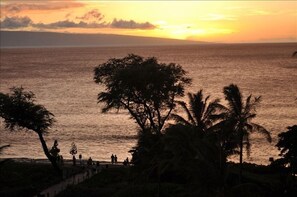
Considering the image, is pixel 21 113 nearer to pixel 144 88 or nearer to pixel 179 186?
pixel 144 88

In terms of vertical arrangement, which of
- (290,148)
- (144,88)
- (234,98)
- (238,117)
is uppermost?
(144,88)

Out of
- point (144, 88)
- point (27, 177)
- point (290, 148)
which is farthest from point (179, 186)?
point (144, 88)

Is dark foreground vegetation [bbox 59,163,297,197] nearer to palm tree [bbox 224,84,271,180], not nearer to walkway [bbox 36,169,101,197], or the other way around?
walkway [bbox 36,169,101,197]

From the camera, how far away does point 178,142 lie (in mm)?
26969

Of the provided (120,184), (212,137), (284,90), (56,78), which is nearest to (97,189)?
(120,184)

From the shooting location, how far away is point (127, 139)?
70.2 m

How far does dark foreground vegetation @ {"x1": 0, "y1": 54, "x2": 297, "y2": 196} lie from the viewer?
24911 mm

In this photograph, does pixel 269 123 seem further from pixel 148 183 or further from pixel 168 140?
pixel 168 140

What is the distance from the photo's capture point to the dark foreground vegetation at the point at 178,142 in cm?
2491

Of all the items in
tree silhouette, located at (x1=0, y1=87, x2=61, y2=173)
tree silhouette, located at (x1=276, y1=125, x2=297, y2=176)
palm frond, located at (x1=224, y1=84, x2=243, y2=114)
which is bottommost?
tree silhouette, located at (x1=276, y1=125, x2=297, y2=176)

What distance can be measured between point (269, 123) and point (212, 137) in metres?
46.3

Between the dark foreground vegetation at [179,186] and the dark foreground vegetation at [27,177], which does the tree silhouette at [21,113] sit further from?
the dark foreground vegetation at [179,186]

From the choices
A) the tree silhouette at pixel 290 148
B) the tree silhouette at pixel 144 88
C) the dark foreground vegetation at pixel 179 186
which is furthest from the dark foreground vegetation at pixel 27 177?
the tree silhouette at pixel 290 148

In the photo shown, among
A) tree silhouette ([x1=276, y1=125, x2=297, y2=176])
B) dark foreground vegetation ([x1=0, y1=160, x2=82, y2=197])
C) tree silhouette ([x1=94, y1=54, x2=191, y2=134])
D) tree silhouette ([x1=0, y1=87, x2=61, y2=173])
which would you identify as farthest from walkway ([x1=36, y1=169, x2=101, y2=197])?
tree silhouette ([x1=276, y1=125, x2=297, y2=176])
